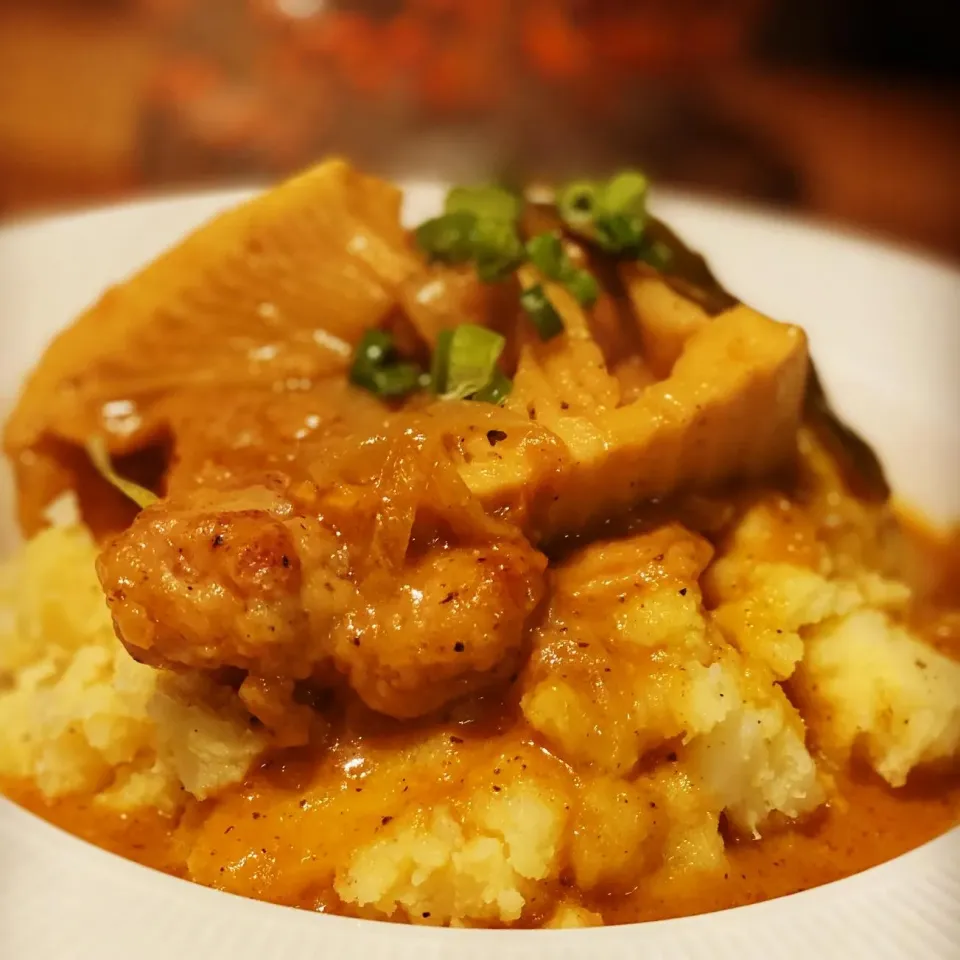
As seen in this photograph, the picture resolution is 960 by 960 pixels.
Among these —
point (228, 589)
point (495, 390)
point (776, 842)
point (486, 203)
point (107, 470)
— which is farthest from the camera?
point (486, 203)

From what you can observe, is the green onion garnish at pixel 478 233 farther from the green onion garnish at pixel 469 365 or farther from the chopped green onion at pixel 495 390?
the chopped green onion at pixel 495 390

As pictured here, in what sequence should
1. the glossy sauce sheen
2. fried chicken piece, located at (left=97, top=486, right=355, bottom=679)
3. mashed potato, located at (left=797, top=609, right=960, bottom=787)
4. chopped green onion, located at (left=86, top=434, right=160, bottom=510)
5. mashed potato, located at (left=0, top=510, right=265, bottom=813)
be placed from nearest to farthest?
fried chicken piece, located at (left=97, top=486, right=355, bottom=679) < the glossy sauce sheen < mashed potato, located at (left=0, top=510, right=265, bottom=813) < mashed potato, located at (left=797, top=609, right=960, bottom=787) < chopped green onion, located at (left=86, top=434, right=160, bottom=510)

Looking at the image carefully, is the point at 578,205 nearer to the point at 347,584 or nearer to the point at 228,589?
the point at 347,584

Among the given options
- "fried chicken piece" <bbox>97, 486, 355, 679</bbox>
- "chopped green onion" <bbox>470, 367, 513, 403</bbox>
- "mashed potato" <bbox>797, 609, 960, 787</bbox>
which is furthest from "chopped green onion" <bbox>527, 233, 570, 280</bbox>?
"mashed potato" <bbox>797, 609, 960, 787</bbox>

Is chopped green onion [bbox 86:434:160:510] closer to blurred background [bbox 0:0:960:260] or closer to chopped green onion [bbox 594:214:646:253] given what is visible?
chopped green onion [bbox 594:214:646:253]

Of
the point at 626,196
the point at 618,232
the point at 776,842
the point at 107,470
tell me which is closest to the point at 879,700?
the point at 776,842

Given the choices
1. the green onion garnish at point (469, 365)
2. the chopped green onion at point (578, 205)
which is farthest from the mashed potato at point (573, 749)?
the chopped green onion at point (578, 205)

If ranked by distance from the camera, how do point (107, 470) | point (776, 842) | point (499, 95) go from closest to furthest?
point (776, 842), point (107, 470), point (499, 95)
